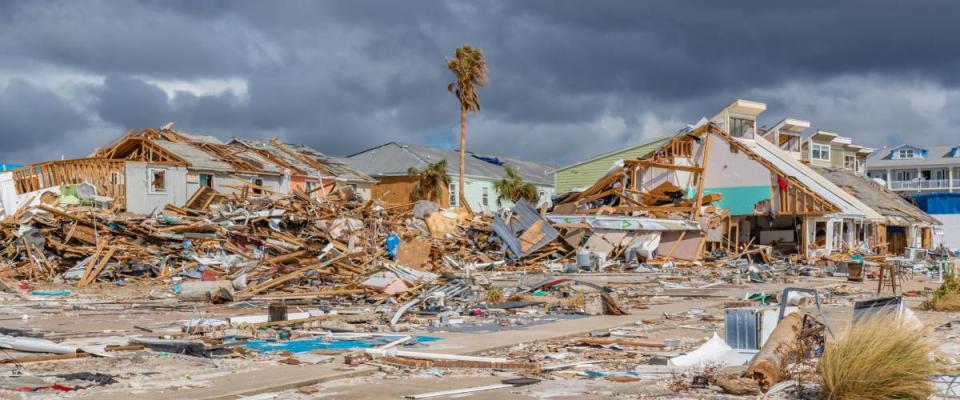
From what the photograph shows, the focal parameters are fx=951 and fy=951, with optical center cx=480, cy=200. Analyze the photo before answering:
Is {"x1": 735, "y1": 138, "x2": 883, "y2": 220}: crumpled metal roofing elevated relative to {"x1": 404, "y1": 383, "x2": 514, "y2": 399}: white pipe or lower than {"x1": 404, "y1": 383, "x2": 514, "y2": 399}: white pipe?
elevated

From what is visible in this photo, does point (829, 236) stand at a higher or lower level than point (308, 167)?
lower

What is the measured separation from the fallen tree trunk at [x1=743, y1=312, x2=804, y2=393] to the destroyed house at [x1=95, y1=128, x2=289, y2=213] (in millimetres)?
28154

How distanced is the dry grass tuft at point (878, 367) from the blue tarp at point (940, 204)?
55.7 meters

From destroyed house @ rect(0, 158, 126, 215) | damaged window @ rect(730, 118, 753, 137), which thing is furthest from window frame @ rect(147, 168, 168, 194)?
damaged window @ rect(730, 118, 753, 137)

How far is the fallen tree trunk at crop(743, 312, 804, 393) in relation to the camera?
864cm

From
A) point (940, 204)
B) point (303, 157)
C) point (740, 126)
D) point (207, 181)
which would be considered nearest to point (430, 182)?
point (303, 157)

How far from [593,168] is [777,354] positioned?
4559 centimetres

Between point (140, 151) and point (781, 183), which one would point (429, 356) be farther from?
point (781, 183)

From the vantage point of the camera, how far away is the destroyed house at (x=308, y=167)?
1736 inches

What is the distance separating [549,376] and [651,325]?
17.6 feet

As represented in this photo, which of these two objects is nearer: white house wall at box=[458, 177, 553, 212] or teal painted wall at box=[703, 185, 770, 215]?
teal painted wall at box=[703, 185, 770, 215]

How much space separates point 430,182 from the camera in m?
53.0

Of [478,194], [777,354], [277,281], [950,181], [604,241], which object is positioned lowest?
[777,354]

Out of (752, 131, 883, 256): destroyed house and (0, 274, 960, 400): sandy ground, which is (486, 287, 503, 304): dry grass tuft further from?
(752, 131, 883, 256): destroyed house
